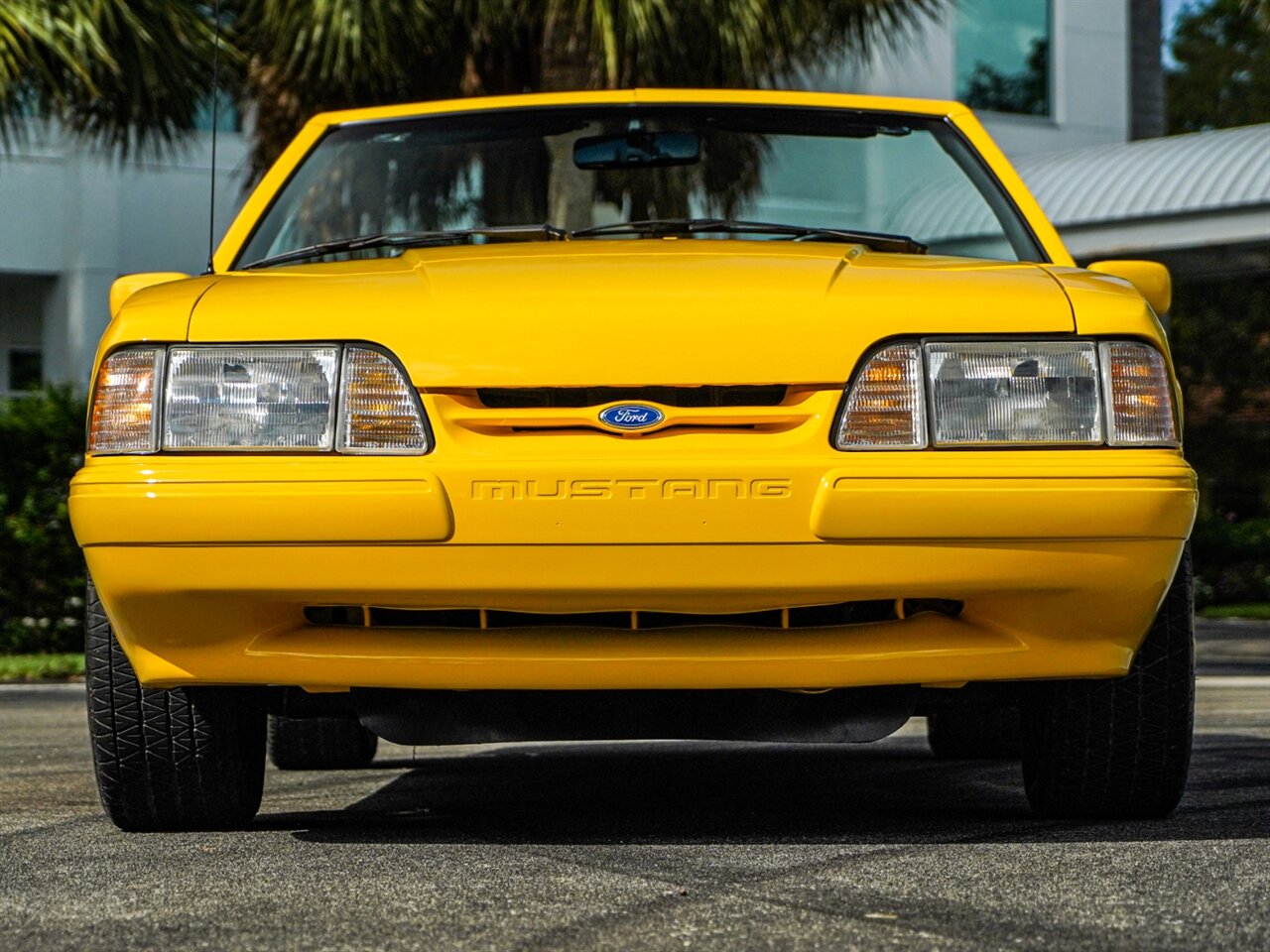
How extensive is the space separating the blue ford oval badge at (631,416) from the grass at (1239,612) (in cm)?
1417

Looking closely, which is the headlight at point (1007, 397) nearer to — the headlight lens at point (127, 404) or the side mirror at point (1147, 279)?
the side mirror at point (1147, 279)

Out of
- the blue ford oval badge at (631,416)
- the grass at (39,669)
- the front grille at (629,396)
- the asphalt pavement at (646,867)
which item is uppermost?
the front grille at (629,396)

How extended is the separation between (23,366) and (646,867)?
1931 centimetres

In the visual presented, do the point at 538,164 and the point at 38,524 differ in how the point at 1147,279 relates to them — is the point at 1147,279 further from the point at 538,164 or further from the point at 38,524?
the point at 38,524

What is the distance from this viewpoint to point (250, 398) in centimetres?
327

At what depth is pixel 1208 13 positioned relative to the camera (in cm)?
4188

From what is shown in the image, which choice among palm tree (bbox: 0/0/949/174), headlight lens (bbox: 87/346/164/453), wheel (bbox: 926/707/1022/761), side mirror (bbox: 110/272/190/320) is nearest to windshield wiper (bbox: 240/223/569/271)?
side mirror (bbox: 110/272/190/320)

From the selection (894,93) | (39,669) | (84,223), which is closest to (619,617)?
(39,669)

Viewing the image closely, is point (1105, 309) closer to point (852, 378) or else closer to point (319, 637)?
point (852, 378)

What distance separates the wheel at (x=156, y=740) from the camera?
141 inches

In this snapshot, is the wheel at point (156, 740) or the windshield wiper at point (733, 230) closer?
the wheel at point (156, 740)

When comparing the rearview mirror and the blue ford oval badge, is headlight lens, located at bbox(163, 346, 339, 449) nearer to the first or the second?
the blue ford oval badge

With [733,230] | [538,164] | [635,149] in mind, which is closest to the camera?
[733,230]

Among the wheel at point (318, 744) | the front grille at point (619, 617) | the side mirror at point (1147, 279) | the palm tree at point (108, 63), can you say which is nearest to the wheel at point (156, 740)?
the front grille at point (619, 617)
